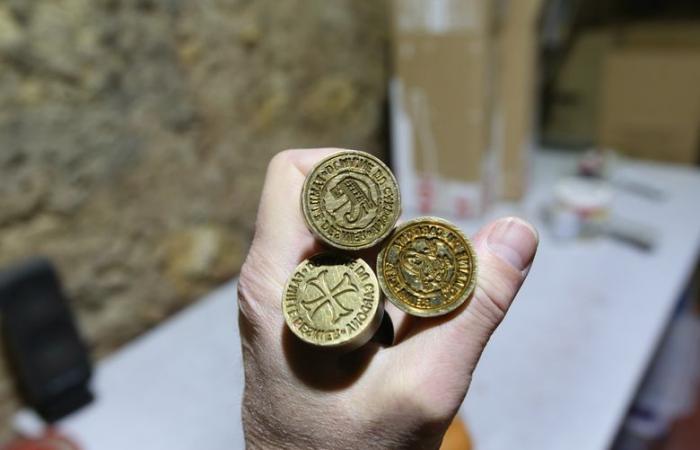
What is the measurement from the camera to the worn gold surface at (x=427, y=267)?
46 centimetres

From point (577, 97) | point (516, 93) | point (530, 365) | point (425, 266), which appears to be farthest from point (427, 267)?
point (577, 97)

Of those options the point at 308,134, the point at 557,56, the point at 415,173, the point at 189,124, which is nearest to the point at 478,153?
the point at 415,173

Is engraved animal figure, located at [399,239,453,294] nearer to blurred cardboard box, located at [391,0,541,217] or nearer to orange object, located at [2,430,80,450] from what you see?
orange object, located at [2,430,80,450]

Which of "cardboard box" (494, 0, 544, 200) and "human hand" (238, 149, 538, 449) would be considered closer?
"human hand" (238, 149, 538, 449)

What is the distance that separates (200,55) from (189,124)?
0.15m

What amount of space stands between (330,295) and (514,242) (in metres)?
0.16

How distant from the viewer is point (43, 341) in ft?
3.18

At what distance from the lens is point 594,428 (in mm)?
849

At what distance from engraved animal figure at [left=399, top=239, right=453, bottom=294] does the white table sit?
0.34 metres

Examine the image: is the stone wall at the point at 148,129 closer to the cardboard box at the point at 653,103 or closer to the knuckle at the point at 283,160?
the knuckle at the point at 283,160

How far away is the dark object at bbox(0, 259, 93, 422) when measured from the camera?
3.04 feet

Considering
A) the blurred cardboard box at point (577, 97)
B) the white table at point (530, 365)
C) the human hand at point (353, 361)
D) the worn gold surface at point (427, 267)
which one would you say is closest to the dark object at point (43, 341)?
the white table at point (530, 365)

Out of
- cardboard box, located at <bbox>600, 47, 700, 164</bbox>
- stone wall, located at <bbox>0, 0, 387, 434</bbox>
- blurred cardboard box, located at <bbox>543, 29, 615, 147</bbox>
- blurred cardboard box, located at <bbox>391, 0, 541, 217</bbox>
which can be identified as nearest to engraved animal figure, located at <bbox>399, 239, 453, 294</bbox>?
stone wall, located at <bbox>0, 0, 387, 434</bbox>

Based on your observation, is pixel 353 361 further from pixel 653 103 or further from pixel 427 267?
pixel 653 103
